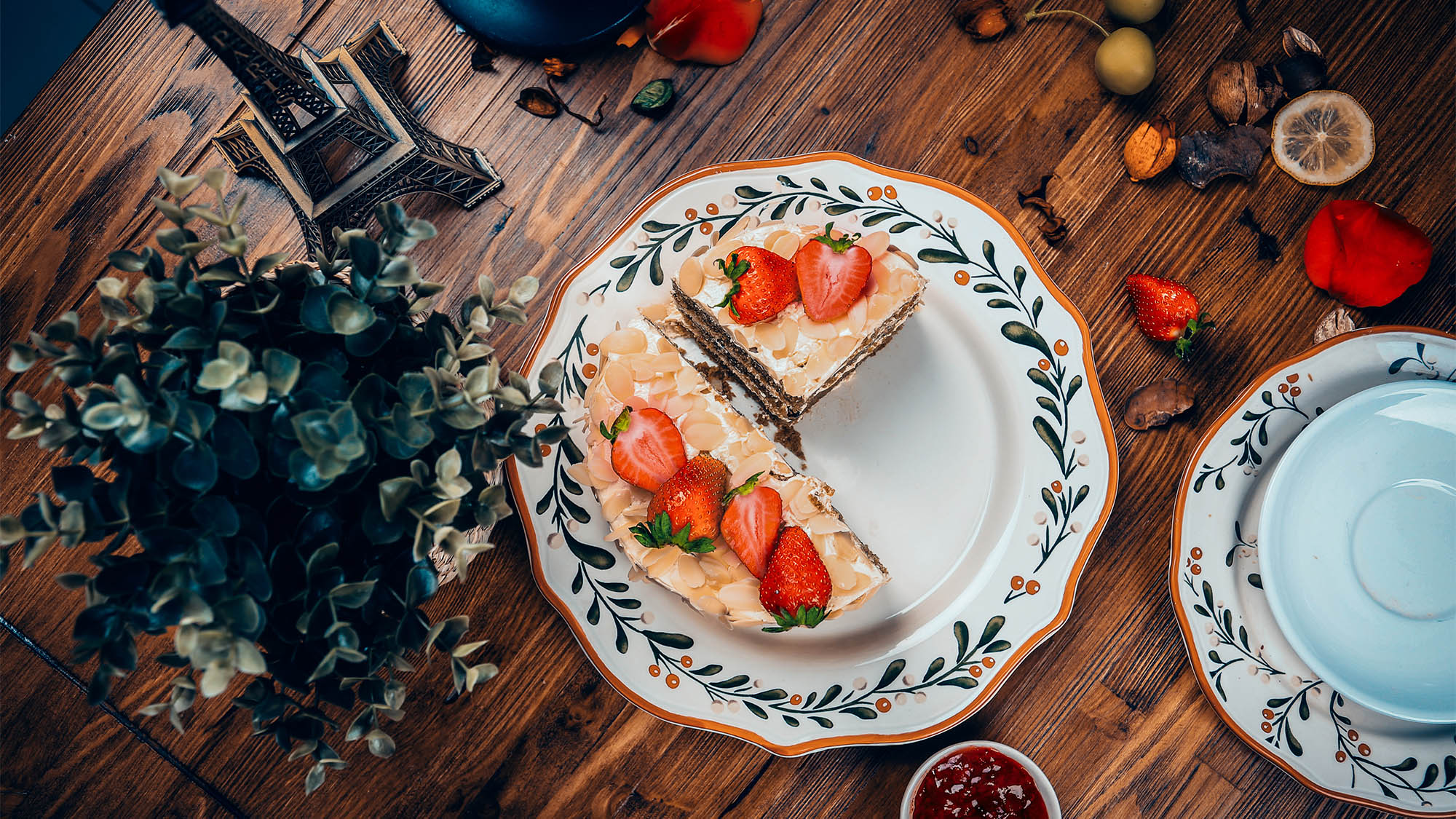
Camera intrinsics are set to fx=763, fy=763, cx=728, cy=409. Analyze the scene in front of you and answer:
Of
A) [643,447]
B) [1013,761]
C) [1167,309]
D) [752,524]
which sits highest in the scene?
[1167,309]

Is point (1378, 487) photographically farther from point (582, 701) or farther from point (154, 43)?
point (154, 43)

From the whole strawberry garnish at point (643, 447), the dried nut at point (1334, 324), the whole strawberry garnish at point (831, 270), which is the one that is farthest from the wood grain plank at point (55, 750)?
the dried nut at point (1334, 324)

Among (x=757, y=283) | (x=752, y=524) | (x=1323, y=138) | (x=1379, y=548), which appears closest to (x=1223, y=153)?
(x=1323, y=138)

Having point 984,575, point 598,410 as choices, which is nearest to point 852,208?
point 598,410

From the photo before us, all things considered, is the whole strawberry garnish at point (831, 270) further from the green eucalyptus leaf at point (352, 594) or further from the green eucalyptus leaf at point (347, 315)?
the green eucalyptus leaf at point (352, 594)

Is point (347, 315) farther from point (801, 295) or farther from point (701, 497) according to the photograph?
point (801, 295)

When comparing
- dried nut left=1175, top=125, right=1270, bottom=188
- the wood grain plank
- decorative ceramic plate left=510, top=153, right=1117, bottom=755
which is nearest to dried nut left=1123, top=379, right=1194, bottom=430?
decorative ceramic plate left=510, top=153, right=1117, bottom=755

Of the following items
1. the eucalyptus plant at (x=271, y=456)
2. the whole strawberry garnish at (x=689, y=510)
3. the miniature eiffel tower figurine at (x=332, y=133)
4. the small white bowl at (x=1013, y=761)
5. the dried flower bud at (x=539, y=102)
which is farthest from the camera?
the dried flower bud at (x=539, y=102)

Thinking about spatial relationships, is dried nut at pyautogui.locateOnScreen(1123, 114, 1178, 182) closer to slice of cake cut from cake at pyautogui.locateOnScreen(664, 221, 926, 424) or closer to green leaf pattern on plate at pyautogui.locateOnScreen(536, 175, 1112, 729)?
green leaf pattern on plate at pyautogui.locateOnScreen(536, 175, 1112, 729)
